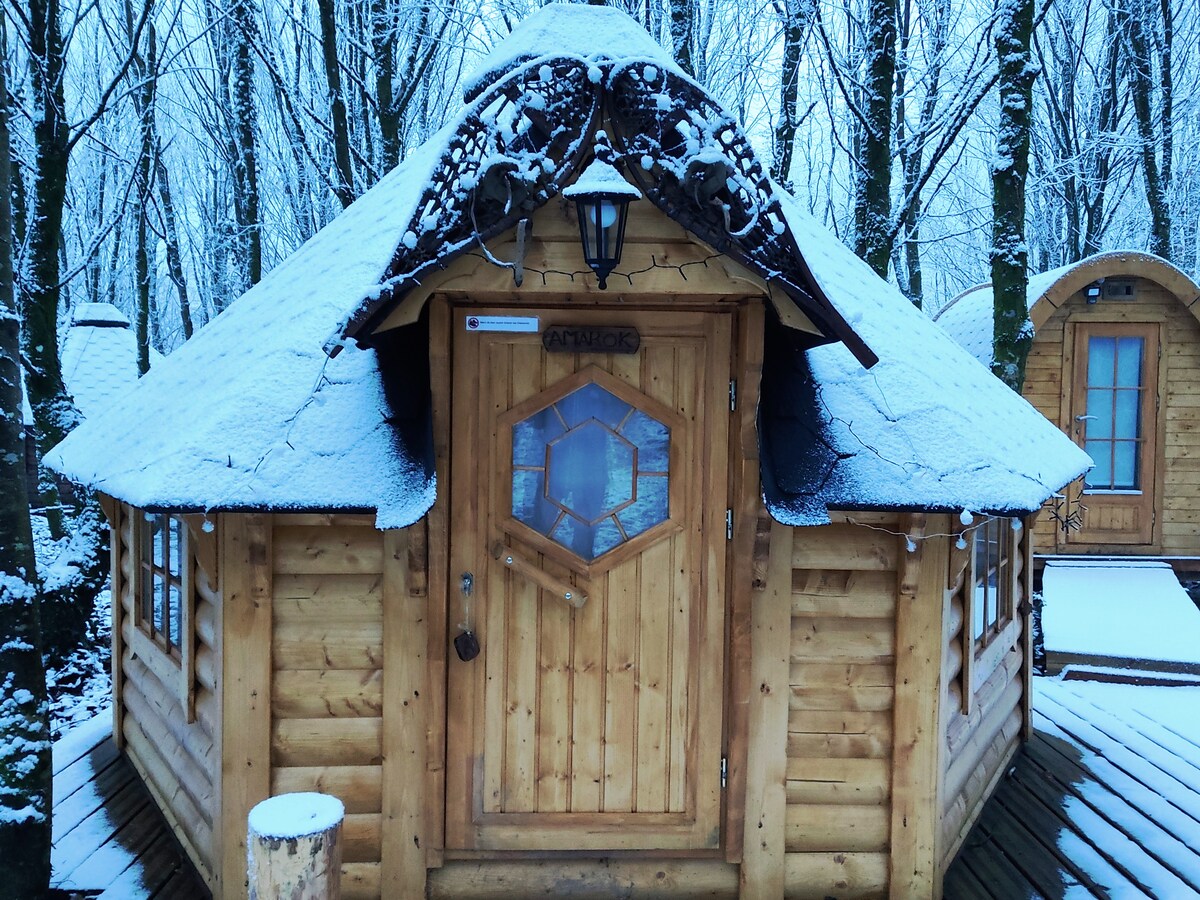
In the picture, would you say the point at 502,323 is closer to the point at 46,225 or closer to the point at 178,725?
the point at 178,725

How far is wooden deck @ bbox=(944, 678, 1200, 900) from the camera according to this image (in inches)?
148

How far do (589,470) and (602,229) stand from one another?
974mm

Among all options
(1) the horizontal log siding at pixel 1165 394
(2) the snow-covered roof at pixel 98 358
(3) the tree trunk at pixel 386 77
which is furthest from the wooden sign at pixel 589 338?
(2) the snow-covered roof at pixel 98 358

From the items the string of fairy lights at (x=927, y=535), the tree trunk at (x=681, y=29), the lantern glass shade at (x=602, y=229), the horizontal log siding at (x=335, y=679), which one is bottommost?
the horizontal log siding at (x=335, y=679)

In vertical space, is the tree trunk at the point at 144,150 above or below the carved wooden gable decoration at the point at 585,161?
above

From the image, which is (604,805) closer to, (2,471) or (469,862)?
(469,862)

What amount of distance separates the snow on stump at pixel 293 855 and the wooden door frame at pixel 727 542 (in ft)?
4.60

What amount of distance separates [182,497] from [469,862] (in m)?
1.79

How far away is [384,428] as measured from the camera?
11.4 ft

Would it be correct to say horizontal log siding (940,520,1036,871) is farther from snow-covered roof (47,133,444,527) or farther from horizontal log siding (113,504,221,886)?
horizontal log siding (113,504,221,886)

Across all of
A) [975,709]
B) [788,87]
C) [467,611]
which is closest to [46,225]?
[467,611]

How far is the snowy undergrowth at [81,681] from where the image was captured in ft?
21.4

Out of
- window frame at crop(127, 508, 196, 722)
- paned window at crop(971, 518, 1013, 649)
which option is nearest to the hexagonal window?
window frame at crop(127, 508, 196, 722)

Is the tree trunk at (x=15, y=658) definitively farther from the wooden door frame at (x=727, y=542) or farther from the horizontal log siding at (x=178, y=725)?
the wooden door frame at (x=727, y=542)
